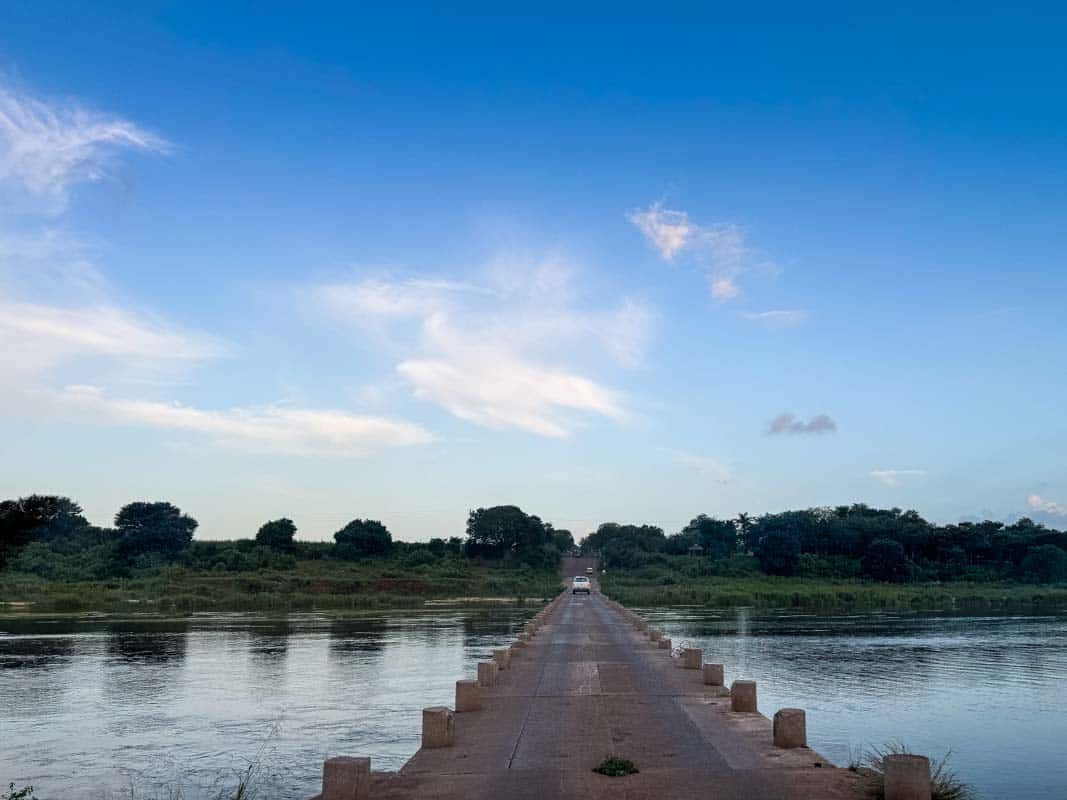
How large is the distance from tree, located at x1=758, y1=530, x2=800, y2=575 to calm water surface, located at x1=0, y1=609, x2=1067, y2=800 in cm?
6414

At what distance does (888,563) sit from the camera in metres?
110

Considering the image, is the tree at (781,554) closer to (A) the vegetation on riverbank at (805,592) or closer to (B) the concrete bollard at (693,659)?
(A) the vegetation on riverbank at (805,592)

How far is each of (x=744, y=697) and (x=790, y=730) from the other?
3.50 m

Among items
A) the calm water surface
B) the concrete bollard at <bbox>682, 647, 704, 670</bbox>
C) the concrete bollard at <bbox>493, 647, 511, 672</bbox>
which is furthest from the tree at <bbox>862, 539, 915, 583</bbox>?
the concrete bollard at <bbox>493, 647, 511, 672</bbox>

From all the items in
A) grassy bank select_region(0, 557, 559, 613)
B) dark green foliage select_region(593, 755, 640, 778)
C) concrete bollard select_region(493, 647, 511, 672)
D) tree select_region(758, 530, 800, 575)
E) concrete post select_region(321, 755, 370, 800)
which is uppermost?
tree select_region(758, 530, 800, 575)

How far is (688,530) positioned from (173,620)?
5216 inches

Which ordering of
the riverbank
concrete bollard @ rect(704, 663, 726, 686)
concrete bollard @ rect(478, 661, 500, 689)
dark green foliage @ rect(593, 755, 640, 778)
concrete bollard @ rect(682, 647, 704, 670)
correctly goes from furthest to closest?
the riverbank, concrete bollard @ rect(682, 647, 704, 670), concrete bollard @ rect(704, 663, 726, 686), concrete bollard @ rect(478, 661, 500, 689), dark green foliage @ rect(593, 755, 640, 778)

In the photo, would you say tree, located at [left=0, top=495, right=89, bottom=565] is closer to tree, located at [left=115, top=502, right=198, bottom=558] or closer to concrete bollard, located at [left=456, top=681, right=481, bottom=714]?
concrete bollard, located at [left=456, top=681, right=481, bottom=714]

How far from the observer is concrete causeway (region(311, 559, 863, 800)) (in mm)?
11227

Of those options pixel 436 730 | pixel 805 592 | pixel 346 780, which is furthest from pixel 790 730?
pixel 805 592

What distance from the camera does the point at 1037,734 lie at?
2025 centimetres

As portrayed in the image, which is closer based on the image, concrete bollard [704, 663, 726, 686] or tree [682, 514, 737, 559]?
concrete bollard [704, 663, 726, 686]

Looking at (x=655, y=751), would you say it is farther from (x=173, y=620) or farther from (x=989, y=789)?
(x=173, y=620)

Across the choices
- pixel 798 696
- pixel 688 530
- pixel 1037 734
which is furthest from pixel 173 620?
pixel 688 530
